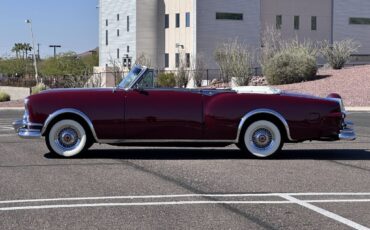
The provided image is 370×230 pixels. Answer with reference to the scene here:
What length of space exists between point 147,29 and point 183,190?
6042cm

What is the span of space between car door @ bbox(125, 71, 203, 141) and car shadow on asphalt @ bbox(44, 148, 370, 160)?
59cm

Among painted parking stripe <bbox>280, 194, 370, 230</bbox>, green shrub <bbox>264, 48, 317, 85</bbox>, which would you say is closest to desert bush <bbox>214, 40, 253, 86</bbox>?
green shrub <bbox>264, 48, 317, 85</bbox>

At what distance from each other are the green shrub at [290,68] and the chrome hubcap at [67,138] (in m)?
31.1

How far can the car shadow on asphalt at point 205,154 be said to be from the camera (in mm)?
12125

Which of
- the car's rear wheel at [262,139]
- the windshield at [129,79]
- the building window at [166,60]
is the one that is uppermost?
the building window at [166,60]

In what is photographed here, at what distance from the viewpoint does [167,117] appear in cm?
1158

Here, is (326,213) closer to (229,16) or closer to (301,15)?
(229,16)

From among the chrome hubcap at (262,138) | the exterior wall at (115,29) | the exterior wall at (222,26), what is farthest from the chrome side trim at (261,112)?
the exterior wall at (115,29)

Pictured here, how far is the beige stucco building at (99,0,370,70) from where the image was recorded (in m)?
64.9

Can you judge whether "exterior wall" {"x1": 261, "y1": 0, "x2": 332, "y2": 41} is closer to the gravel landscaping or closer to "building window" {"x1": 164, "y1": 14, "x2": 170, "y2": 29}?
"building window" {"x1": 164, "y1": 14, "x2": 170, "y2": 29}

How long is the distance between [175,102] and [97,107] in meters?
1.35

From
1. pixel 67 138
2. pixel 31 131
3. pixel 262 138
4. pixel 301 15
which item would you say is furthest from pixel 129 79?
pixel 301 15

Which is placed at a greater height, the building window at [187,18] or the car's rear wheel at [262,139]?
the building window at [187,18]

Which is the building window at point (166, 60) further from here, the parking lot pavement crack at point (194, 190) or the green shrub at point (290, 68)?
the parking lot pavement crack at point (194, 190)
